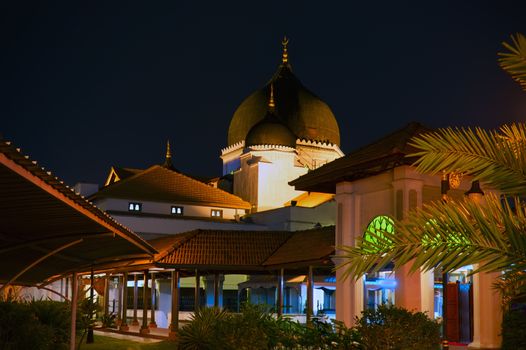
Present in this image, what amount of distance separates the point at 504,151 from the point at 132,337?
29.7 metres

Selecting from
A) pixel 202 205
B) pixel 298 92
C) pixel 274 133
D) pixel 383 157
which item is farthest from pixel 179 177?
pixel 383 157

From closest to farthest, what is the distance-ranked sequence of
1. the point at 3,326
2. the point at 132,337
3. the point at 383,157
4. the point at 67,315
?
1. the point at 3,326
2. the point at 67,315
3. the point at 383,157
4. the point at 132,337

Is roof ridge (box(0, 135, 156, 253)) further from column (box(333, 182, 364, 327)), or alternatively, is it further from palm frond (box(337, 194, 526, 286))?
column (box(333, 182, 364, 327))

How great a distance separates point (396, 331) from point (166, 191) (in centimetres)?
4265

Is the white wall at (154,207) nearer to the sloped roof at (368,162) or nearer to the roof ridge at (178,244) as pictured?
the roof ridge at (178,244)

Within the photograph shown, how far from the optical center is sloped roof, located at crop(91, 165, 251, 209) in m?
55.1

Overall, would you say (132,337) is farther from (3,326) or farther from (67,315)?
(3,326)

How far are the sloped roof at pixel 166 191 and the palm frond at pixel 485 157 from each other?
48250 mm

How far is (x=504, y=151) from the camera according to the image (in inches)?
282

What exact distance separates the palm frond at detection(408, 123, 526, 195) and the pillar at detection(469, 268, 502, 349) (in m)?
17.0

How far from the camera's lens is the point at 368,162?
79.3 feet

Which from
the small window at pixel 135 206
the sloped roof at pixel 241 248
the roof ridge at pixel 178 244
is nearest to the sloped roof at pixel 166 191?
the small window at pixel 135 206

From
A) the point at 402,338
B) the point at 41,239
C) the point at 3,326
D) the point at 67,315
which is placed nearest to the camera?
the point at 41,239

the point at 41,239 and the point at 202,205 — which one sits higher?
the point at 202,205
